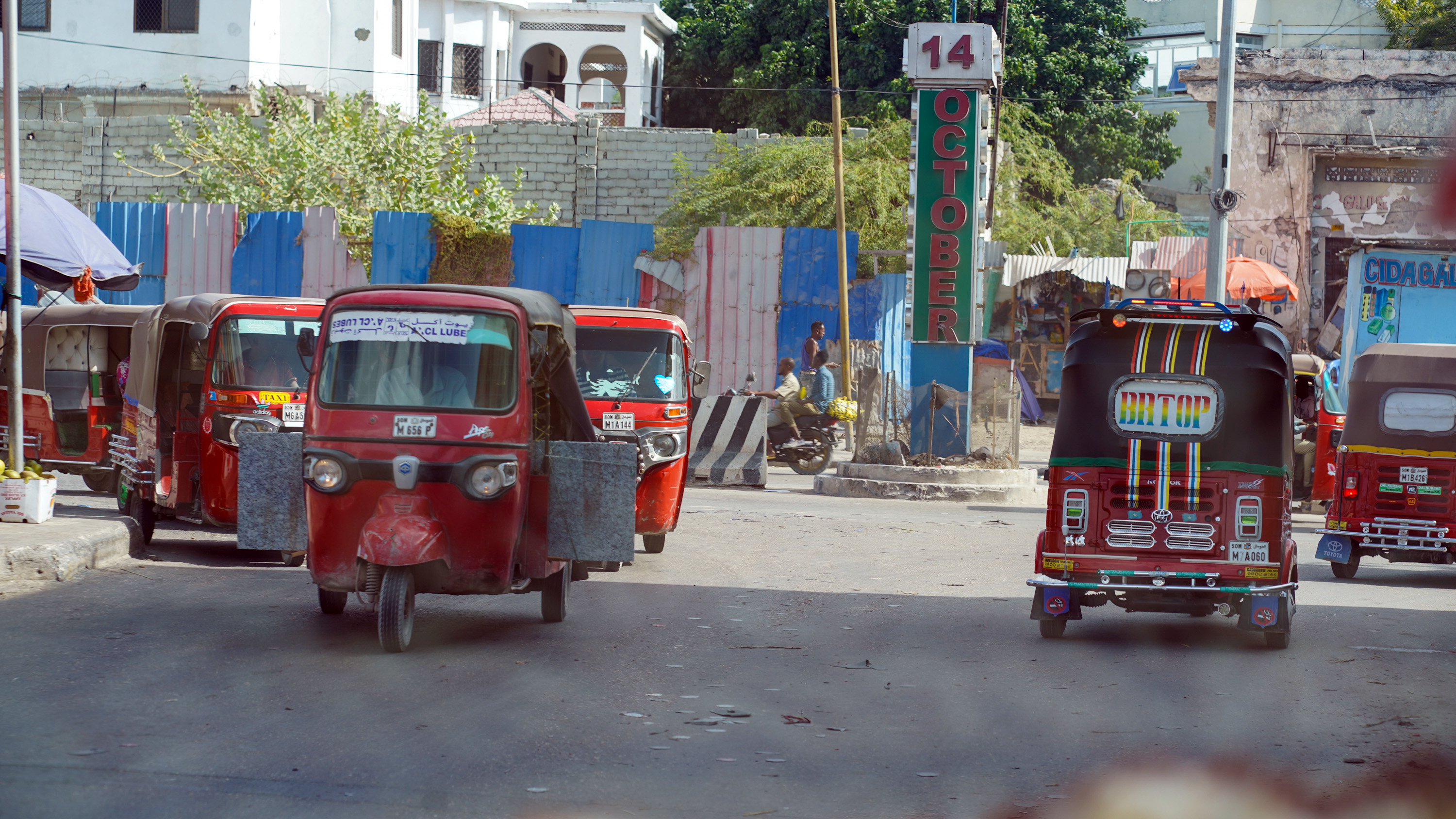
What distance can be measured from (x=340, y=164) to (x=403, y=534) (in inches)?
887

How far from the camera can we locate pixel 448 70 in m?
51.7

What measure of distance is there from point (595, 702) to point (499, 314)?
8.14 feet

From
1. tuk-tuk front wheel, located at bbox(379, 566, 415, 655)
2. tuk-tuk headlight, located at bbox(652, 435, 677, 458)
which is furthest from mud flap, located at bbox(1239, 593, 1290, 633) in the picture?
tuk-tuk front wheel, located at bbox(379, 566, 415, 655)

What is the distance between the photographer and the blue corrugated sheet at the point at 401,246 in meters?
25.6

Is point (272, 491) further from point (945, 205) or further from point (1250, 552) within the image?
point (945, 205)

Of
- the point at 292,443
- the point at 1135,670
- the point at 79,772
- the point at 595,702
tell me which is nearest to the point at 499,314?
the point at 292,443

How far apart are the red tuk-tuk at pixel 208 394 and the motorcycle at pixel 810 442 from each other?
9906mm

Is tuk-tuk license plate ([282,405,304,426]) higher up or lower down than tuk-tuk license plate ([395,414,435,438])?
lower down

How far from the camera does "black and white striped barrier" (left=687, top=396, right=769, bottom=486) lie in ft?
64.8

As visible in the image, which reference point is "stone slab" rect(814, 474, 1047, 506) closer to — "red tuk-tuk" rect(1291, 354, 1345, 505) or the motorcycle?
the motorcycle

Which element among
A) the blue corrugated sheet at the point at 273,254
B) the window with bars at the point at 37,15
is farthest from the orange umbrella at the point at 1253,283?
the window with bars at the point at 37,15

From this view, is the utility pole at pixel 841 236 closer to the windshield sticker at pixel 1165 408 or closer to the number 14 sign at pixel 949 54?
the number 14 sign at pixel 949 54

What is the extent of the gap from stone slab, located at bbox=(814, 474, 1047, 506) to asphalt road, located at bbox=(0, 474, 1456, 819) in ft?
22.9

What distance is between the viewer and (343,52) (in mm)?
45156
